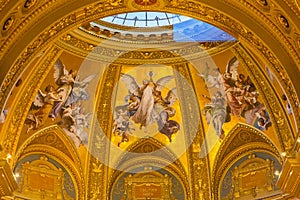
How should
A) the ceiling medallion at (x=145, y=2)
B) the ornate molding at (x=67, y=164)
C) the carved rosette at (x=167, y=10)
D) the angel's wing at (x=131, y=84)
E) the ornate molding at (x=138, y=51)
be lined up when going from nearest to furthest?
the carved rosette at (x=167, y=10)
the ceiling medallion at (x=145, y=2)
the ornate molding at (x=138, y=51)
the ornate molding at (x=67, y=164)
the angel's wing at (x=131, y=84)

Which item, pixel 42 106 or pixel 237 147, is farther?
pixel 237 147

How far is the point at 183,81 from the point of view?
66.9 ft

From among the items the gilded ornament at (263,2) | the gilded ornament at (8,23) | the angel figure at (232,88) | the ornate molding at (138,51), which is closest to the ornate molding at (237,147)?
the angel figure at (232,88)

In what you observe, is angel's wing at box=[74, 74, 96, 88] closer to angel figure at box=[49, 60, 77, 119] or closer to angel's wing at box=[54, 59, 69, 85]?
angel figure at box=[49, 60, 77, 119]

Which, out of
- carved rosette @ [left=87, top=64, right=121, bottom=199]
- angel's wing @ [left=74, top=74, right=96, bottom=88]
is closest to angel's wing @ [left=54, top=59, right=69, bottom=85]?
angel's wing @ [left=74, top=74, right=96, bottom=88]

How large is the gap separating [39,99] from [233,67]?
5677 millimetres

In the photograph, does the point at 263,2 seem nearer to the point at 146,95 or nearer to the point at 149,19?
the point at 149,19

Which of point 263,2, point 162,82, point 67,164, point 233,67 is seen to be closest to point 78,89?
point 67,164

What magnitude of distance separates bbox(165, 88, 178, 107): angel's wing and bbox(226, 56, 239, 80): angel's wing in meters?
2.04

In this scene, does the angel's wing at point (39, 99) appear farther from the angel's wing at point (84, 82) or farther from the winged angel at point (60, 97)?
the angel's wing at point (84, 82)

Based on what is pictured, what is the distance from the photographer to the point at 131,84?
67.8 feet

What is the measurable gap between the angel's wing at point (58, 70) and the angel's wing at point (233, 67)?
474 centimetres

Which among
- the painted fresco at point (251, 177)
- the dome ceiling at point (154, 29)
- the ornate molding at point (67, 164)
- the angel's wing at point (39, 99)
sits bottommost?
the painted fresco at point (251, 177)

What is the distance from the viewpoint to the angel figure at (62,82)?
19.2 m
